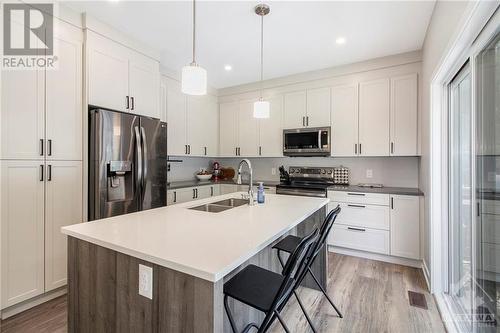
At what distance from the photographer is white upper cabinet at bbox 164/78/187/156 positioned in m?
3.81

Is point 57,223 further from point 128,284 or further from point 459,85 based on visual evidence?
point 459,85

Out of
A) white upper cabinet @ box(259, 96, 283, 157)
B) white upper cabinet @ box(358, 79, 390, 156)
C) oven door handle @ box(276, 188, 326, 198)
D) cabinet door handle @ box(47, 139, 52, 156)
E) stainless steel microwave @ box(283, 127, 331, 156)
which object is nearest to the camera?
cabinet door handle @ box(47, 139, 52, 156)

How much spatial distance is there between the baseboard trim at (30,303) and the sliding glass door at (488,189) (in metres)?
3.32

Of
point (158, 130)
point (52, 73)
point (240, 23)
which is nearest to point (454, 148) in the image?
point (240, 23)

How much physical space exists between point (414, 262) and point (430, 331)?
134cm

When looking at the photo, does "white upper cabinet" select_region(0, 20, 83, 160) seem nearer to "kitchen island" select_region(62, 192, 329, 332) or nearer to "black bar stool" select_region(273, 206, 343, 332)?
"kitchen island" select_region(62, 192, 329, 332)

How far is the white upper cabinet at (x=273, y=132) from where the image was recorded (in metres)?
4.15

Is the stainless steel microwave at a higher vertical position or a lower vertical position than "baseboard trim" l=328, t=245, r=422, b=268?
higher

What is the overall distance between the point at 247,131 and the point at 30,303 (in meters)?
3.55

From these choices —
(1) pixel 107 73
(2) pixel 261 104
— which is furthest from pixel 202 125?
(2) pixel 261 104

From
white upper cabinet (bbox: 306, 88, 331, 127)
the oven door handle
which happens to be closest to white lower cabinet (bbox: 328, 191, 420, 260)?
the oven door handle

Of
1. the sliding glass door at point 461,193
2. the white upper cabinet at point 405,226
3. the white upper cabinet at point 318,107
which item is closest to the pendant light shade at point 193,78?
the sliding glass door at point 461,193

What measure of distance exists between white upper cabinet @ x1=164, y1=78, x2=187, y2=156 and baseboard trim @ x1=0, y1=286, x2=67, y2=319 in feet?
7.07

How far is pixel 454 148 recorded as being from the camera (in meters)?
2.10
